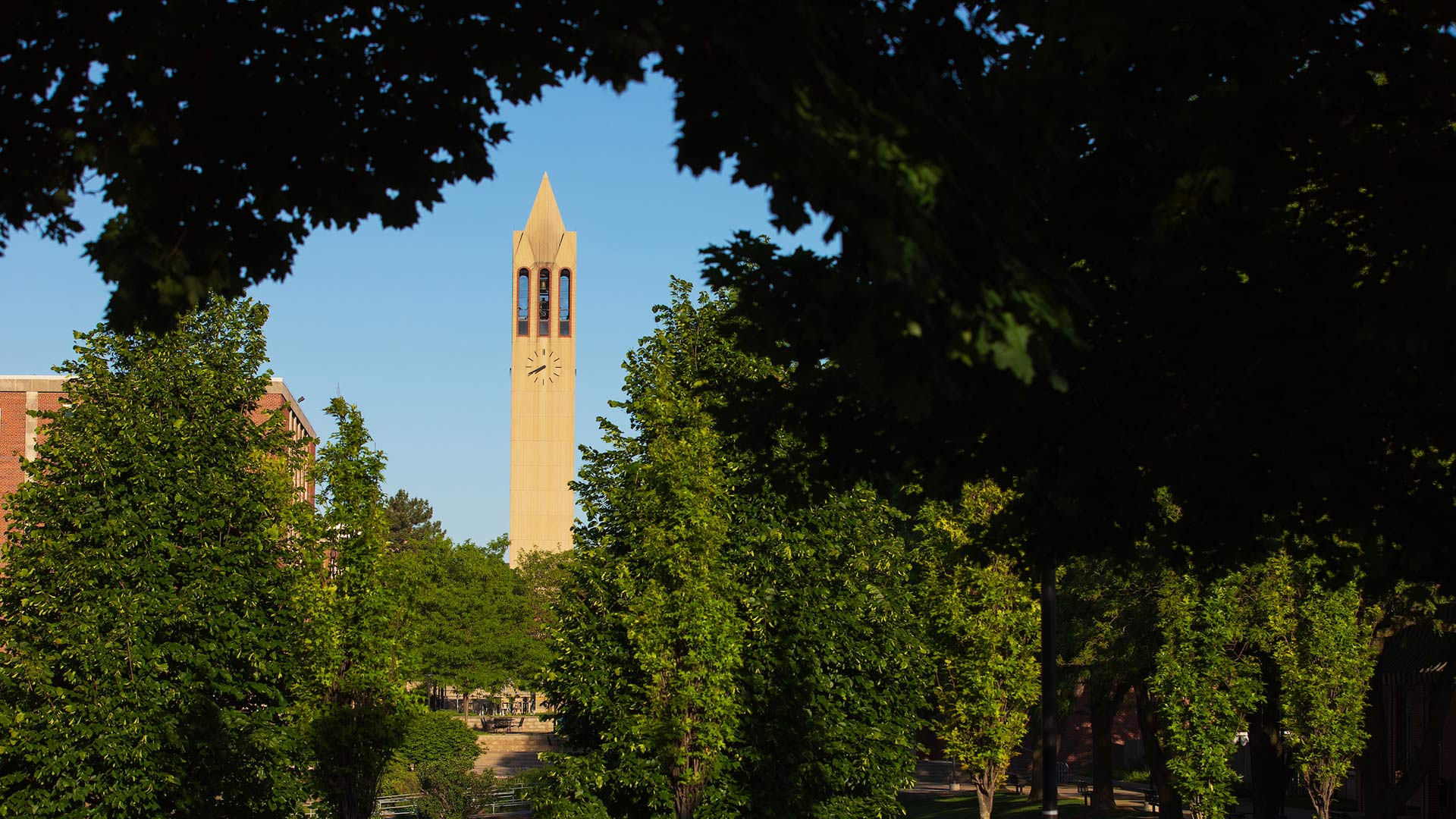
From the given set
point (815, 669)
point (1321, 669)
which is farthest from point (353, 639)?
point (1321, 669)

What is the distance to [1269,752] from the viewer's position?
108 ft

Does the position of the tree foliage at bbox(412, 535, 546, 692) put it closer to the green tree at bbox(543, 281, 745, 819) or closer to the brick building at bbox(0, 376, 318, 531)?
the brick building at bbox(0, 376, 318, 531)

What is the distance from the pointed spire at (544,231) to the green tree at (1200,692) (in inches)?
3024

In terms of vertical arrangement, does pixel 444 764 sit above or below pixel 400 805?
above

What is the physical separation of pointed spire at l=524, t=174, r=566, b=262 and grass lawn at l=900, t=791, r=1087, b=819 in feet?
200

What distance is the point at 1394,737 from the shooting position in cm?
4006

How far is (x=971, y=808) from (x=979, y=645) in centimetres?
1365

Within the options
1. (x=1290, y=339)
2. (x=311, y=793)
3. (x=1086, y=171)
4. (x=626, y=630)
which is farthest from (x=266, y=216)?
(x=311, y=793)

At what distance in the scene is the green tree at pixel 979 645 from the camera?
33875mm

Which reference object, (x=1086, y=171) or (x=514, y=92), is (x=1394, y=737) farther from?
(x=514, y=92)

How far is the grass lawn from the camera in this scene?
42469 millimetres

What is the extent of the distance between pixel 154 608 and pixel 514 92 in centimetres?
1717

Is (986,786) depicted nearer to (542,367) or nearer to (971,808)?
(971,808)

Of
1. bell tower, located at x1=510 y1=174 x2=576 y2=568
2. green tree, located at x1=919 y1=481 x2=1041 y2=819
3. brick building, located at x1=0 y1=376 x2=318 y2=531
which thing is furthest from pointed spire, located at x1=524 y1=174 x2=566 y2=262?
green tree, located at x1=919 y1=481 x2=1041 y2=819
